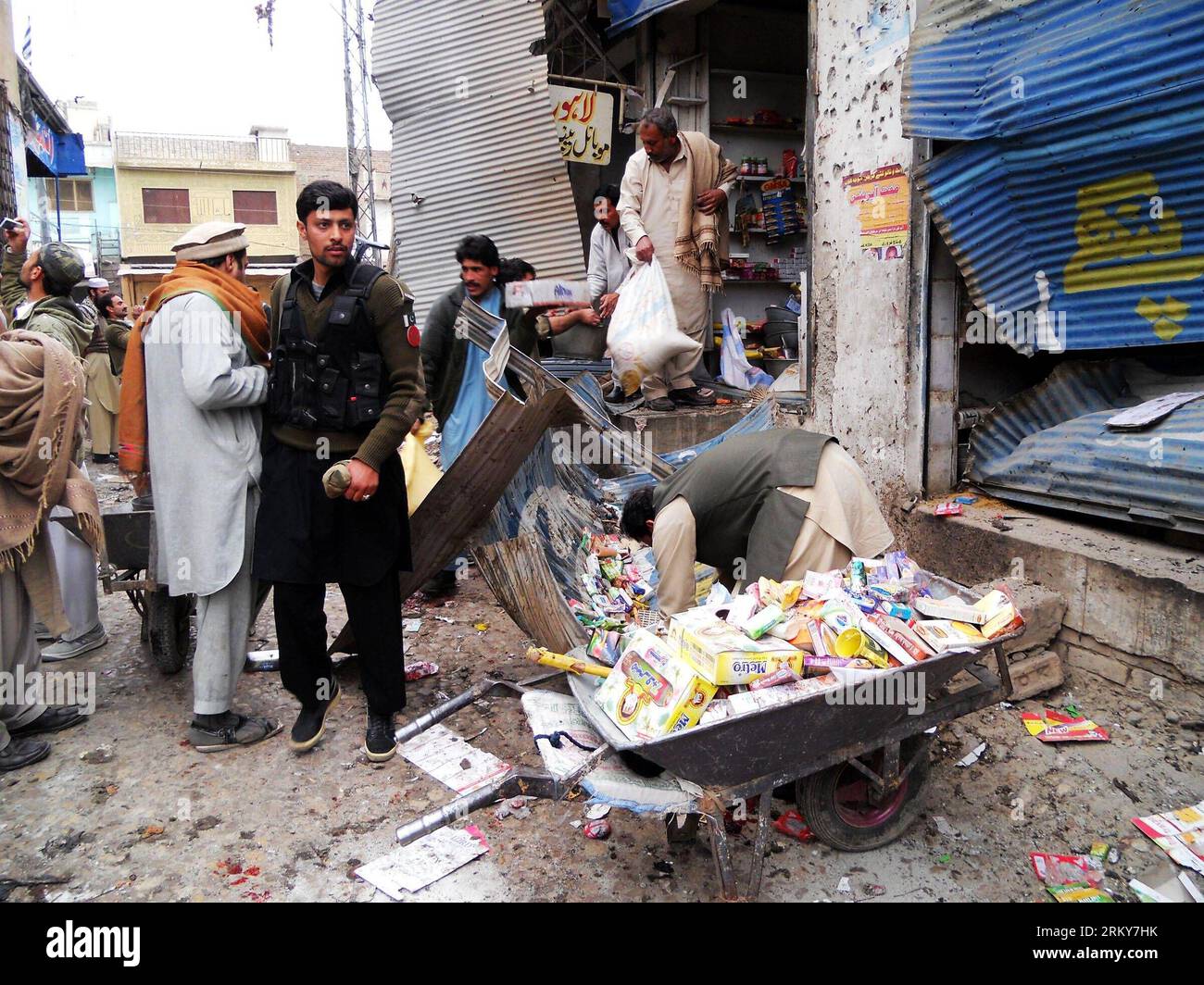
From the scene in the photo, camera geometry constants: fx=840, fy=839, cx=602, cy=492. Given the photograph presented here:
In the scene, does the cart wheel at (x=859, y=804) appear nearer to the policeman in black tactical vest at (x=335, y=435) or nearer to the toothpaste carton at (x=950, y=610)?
the toothpaste carton at (x=950, y=610)

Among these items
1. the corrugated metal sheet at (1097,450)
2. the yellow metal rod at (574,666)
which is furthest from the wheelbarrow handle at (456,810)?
the corrugated metal sheet at (1097,450)

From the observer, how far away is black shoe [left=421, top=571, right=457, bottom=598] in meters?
5.23

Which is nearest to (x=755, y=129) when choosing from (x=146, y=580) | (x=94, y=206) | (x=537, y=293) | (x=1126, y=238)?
(x=537, y=293)

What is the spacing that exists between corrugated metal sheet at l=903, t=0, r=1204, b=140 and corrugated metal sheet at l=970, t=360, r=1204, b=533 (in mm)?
1286

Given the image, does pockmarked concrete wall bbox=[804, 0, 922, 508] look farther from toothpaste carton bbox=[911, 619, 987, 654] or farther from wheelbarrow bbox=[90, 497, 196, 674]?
wheelbarrow bbox=[90, 497, 196, 674]

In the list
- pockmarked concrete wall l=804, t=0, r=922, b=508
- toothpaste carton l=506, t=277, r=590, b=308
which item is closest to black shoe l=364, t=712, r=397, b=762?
toothpaste carton l=506, t=277, r=590, b=308

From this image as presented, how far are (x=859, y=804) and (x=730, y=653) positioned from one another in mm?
918

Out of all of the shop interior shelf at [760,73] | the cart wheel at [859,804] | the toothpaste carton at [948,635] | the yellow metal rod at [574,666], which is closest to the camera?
the toothpaste carton at [948,635]

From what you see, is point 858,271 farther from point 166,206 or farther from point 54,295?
point 166,206

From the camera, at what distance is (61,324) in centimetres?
493

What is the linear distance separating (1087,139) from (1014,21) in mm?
750

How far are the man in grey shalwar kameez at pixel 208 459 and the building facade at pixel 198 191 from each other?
93.1 ft

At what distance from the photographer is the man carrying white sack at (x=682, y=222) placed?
249 inches
